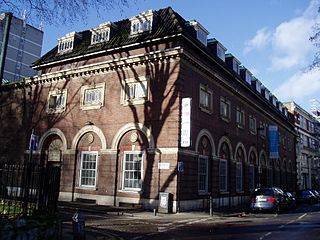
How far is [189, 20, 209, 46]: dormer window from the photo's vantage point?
24438 millimetres

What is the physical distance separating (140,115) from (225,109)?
8327 millimetres

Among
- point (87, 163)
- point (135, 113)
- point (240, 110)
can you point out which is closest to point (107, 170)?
point (87, 163)

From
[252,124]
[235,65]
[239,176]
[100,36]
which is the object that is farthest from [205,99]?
[252,124]

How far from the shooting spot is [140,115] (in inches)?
866

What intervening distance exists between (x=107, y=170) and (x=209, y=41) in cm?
1258

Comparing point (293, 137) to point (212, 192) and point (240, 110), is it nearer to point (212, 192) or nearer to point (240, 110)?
point (240, 110)

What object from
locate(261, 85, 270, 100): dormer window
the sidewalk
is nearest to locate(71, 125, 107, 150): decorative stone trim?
the sidewalk

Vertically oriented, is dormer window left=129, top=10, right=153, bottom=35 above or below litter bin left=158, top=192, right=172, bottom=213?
A: above

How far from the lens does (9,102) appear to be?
31531mm

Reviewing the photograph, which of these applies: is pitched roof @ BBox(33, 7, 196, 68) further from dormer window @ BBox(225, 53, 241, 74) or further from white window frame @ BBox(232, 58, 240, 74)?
white window frame @ BBox(232, 58, 240, 74)

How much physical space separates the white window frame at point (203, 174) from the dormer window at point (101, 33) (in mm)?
11062

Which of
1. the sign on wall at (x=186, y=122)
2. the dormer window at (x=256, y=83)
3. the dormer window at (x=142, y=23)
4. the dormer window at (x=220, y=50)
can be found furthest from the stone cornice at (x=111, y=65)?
the dormer window at (x=256, y=83)

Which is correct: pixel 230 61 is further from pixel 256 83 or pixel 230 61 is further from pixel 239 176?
pixel 239 176

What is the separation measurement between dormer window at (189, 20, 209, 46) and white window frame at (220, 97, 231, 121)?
4.55 metres
